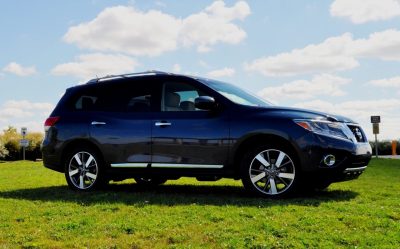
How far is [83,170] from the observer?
9.28 meters

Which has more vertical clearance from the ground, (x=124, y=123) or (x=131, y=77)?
(x=131, y=77)

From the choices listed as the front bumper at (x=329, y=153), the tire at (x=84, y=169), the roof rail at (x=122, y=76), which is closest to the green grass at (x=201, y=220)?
the front bumper at (x=329, y=153)

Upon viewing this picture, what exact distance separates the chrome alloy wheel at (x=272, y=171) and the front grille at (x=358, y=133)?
3.94 ft

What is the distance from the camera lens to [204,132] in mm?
8016

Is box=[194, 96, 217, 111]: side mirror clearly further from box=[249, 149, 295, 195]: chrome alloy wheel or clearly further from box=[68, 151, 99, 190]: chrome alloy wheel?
box=[68, 151, 99, 190]: chrome alloy wheel

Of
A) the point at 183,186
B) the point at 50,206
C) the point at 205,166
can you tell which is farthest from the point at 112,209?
the point at 183,186

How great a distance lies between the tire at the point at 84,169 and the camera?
29.8 feet

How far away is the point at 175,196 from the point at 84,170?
77.6 inches

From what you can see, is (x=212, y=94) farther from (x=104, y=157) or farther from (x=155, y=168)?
(x=104, y=157)

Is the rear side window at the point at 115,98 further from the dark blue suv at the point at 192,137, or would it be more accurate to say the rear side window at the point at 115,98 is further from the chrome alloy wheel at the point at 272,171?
the chrome alloy wheel at the point at 272,171

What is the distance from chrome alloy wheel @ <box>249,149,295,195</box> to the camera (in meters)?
7.63

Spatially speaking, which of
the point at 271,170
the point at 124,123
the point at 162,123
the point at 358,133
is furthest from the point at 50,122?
the point at 358,133

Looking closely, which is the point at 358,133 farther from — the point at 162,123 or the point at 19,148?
the point at 19,148

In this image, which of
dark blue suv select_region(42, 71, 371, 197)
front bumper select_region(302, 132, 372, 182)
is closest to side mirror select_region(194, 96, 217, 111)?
dark blue suv select_region(42, 71, 371, 197)
